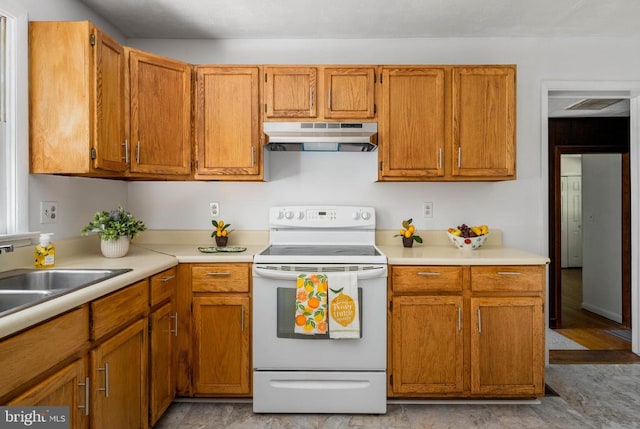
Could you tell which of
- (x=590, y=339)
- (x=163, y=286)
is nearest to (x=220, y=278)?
(x=163, y=286)

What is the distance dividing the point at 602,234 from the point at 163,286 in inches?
181

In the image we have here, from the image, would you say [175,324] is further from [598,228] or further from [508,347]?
[598,228]

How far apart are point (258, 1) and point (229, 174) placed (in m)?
1.07

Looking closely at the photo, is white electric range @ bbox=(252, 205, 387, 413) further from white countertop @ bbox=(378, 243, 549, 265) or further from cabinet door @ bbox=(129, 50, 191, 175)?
cabinet door @ bbox=(129, 50, 191, 175)

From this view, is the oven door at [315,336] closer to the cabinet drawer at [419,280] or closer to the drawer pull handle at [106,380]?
the cabinet drawer at [419,280]

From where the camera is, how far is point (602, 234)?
Answer: 4.43 meters

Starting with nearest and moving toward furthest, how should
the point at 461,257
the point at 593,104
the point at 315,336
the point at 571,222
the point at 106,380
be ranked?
the point at 106,380
the point at 315,336
the point at 461,257
the point at 593,104
the point at 571,222

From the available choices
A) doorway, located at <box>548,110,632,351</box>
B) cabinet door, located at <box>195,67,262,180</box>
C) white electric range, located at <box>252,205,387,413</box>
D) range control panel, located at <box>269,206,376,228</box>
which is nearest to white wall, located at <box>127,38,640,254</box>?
range control panel, located at <box>269,206,376,228</box>

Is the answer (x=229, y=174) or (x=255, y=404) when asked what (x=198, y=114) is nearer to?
(x=229, y=174)

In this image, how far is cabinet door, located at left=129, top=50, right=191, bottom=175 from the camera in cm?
234

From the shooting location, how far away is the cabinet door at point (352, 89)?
2.57m

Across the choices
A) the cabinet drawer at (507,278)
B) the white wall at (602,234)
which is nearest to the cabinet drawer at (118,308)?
the cabinet drawer at (507,278)

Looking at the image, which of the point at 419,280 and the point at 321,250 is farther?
the point at 321,250

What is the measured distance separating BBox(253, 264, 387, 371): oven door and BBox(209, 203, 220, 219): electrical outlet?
868 mm
